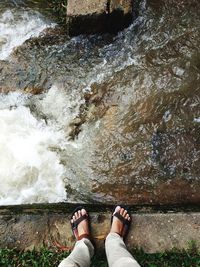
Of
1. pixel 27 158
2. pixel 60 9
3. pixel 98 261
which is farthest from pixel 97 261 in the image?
pixel 60 9

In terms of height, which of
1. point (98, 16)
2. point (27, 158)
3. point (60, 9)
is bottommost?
point (27, 158)

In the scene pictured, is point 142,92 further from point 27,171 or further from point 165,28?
point 27,171

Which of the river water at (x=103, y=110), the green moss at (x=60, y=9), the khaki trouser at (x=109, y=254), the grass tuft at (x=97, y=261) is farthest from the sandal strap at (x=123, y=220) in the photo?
the green moss at (x=60, y=9)

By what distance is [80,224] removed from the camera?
351 cm

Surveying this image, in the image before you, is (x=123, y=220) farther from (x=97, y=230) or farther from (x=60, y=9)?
(x=60, y=9)

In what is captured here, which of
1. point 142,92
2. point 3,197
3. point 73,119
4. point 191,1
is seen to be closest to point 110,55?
point 142,92

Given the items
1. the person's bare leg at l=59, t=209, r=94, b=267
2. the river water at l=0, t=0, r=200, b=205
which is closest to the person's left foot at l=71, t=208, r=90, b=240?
the person's bare leg at l=59, t=209, r=94, b=267

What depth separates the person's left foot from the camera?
3.49 metres

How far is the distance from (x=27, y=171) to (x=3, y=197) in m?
0.41

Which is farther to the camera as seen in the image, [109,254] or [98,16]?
[98,16]

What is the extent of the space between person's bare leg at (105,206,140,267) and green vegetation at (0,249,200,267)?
0.60 feet

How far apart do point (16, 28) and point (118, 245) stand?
148 inches

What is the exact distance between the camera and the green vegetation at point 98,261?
3.35 metres

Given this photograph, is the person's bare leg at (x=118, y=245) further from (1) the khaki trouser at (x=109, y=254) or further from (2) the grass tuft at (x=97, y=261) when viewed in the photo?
(2) the grass tuft at (x=97, y=261)
